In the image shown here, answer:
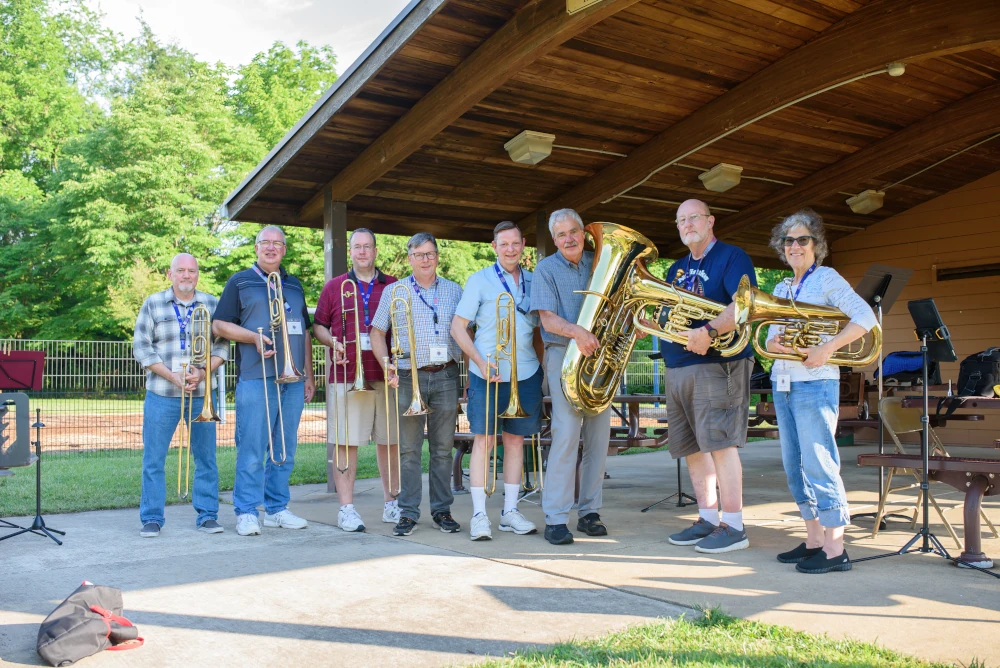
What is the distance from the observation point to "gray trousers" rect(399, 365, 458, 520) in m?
5.27

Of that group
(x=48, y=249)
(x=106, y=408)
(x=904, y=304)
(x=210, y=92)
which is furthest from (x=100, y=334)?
(x=904, y=304)

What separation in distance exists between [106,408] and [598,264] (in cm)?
888

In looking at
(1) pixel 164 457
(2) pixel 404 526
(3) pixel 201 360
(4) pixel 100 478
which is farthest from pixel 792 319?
(4) pixel 100 478

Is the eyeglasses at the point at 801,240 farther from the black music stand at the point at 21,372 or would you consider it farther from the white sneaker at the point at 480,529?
the black music stand at the point at 21,372

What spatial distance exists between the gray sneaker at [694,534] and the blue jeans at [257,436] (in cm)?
261

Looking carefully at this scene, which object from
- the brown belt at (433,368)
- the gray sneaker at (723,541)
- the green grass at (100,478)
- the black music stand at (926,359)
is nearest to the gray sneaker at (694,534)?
the gray sneaker at (723,541)

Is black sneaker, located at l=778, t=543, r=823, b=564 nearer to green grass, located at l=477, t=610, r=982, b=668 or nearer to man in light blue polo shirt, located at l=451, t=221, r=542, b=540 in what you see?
green grass, located at l=477, t=610, r=982, b=668

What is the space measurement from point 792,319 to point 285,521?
11.4 ft

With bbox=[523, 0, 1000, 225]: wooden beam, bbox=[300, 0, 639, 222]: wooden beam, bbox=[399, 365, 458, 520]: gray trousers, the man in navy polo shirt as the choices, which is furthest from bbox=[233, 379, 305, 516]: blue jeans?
bbox=[523, 0, 1000, 225]: wooden beam

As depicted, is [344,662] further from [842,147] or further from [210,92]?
[210,92]

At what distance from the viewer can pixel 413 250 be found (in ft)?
17.4

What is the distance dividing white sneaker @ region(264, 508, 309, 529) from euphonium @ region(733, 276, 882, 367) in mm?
3166

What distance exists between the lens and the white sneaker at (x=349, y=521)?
5387 mm

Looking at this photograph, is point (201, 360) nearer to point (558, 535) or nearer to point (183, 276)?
point (183, 276)
